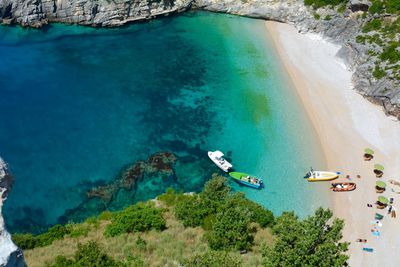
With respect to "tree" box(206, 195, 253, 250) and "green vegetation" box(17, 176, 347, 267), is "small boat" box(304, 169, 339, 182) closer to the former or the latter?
"green vegetation" box(17, 176, 347, 267)

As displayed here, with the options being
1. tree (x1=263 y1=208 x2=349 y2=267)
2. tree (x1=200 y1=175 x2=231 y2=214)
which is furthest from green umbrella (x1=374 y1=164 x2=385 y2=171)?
tree (x1=263 y1=208 x2=349 y2=267)

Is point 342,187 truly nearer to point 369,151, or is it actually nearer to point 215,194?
point 369,151

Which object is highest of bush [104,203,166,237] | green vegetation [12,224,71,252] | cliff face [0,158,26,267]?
cliff face [0,158,26,267]

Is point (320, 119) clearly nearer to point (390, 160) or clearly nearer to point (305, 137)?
point (305, 137)

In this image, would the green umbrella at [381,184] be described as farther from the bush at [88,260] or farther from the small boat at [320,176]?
the bush at [88,260]

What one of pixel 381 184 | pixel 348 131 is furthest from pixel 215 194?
pixel 348 131

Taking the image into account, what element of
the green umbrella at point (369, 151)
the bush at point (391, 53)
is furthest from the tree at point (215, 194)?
the bush at point (391, 53)
